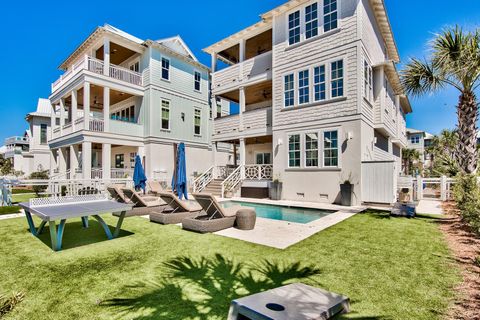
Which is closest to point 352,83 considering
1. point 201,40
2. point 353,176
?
point 353,176

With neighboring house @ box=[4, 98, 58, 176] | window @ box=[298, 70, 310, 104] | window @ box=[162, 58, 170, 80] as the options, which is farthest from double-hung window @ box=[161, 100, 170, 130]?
neighboring house @ box=[4, 98, 58, 176]

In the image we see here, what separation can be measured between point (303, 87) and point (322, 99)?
135 cm

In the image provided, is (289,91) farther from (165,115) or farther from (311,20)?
(165,115)

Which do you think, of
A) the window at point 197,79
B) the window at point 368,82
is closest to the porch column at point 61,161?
the window at point 197,79

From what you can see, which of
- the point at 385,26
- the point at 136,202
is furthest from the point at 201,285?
the point at 385,26

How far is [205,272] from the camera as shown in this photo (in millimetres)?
4453

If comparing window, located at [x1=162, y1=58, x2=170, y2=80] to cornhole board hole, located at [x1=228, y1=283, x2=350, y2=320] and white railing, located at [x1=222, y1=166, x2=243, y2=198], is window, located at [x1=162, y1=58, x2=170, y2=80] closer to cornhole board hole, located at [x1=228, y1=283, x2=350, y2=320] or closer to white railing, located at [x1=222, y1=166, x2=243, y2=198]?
white railing, located at [x1=222, y1=166, x2=243, y2=198]

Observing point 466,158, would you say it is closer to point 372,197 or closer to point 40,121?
point 372,197

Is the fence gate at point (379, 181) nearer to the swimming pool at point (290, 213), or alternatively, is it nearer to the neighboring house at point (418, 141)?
the swimming pool at point (290, 213)

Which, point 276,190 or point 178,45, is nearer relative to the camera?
point 276,190

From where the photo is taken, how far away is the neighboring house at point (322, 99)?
1230 centimetres

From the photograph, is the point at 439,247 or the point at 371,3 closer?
the point at 439,247

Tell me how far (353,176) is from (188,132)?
606 inches

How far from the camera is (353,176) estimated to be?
40.5 feet
